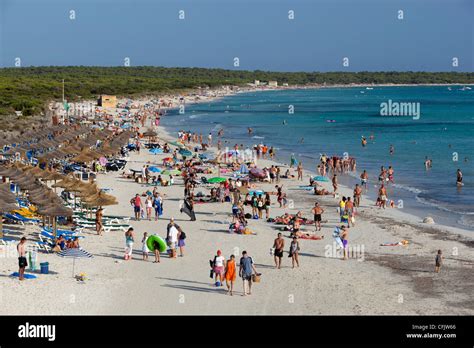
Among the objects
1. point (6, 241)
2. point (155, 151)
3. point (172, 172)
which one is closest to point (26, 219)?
point (6, 241)

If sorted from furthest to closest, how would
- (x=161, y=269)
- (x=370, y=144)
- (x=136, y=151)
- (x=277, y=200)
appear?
1. (x=370, y=144)
2. (x=136, y=151)
3. (x=277, y=200)
4. (x=161, y=269)

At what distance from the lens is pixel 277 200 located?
2517cm

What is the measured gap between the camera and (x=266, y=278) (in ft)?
50.2

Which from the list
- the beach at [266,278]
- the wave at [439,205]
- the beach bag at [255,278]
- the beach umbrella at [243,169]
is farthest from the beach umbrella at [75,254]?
the beach umbrella at [243,169]

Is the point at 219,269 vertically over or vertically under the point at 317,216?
under

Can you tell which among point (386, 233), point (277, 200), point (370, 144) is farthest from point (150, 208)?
point (370, 144)

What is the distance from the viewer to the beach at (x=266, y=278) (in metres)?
13.1

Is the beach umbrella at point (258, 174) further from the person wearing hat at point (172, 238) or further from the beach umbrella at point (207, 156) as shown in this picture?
the person wearing hat at point (172, 238)

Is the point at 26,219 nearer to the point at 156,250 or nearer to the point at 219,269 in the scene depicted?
the point at 156,250

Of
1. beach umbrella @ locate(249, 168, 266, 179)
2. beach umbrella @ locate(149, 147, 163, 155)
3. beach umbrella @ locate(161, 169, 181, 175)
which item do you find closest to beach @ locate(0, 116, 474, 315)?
beach umbrella @ locate(249, 168, 266, 179)

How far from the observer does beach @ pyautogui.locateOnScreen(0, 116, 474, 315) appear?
13141 millimetres

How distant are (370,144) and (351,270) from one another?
34690 mm

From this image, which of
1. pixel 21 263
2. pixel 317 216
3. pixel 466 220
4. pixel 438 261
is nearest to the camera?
pixel 21 263
